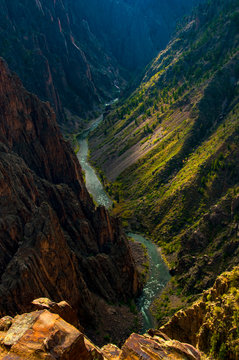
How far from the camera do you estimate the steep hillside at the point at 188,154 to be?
77.8m

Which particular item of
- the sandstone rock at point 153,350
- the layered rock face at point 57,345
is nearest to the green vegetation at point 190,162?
the sandstone rock at point 153,350

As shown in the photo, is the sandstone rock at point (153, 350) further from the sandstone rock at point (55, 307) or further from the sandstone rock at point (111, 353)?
the sandstone rock at point (55, 307)

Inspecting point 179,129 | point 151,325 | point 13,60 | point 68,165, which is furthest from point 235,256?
point 13,60

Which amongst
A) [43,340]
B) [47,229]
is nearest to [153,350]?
[43,340]

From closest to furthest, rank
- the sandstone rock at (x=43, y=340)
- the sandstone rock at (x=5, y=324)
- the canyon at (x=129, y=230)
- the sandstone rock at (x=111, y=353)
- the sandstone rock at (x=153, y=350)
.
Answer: the sandstone rock at (x=43, y=340) < the sandstone rock at (x=153, y=350) < the sandstone rock at (x=5, y=324) < the sandstone rock at (x=111, y=353) < the canyon at (x=129, y=230)

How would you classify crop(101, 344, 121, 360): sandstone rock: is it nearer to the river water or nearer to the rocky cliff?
the rocky cliff

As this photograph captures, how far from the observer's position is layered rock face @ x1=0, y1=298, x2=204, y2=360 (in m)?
19.7

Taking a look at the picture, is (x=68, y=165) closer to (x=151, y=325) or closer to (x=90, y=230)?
(x=90, y=230)

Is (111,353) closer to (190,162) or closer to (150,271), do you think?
(150,271)

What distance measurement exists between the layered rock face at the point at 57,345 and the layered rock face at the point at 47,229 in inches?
853

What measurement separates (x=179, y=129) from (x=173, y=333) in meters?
103

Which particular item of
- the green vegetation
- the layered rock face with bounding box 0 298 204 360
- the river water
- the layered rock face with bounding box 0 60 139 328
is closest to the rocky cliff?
the layered rock face with bounding box 0 298 204 360

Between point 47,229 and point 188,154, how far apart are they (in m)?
76.4

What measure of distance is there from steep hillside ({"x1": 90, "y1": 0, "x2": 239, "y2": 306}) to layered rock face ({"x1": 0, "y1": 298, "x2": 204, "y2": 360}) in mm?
46277
